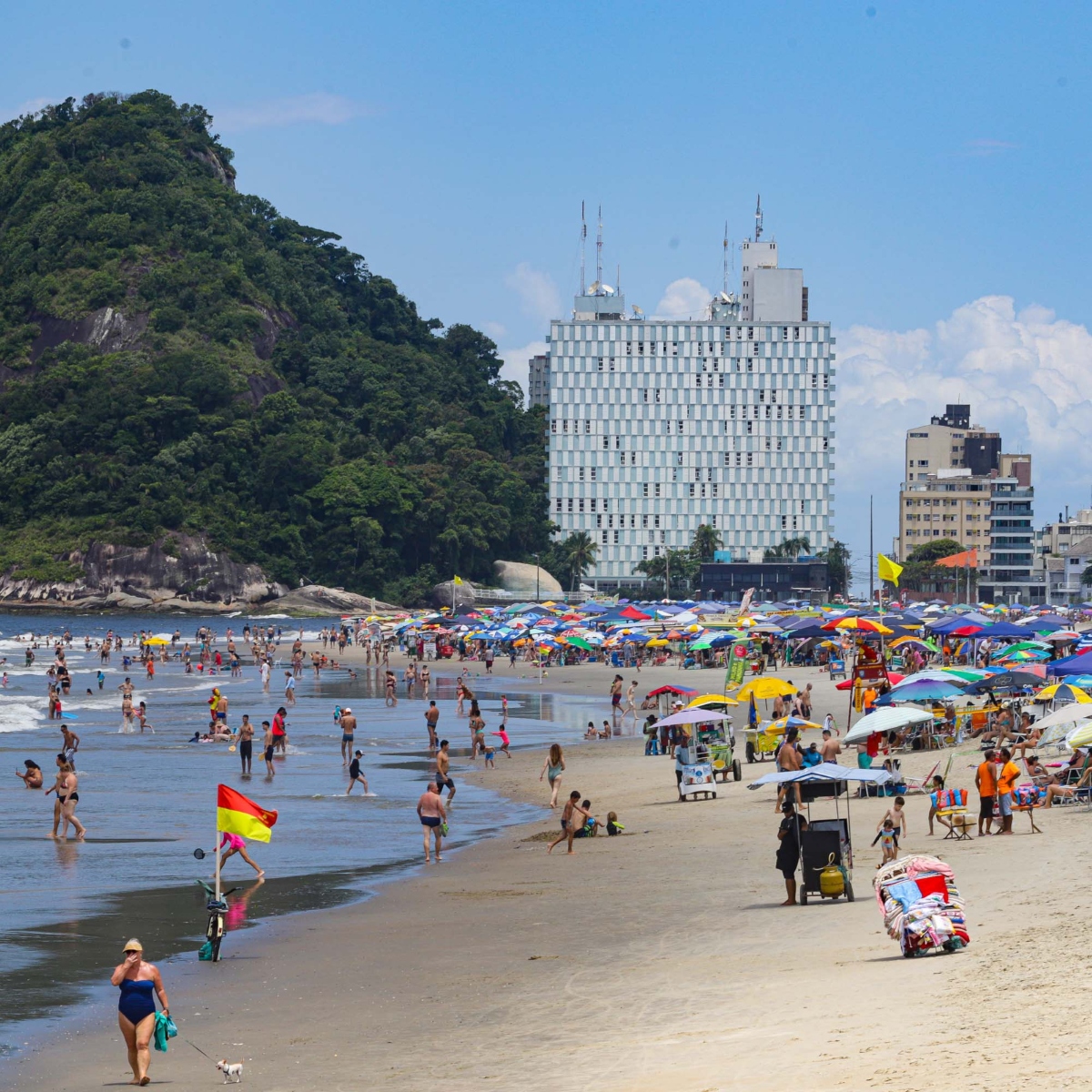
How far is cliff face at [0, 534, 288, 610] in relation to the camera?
13412 centimetres

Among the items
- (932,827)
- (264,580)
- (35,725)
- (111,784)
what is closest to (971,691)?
(932,827)

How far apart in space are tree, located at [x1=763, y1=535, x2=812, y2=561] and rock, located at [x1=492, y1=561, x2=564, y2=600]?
969 inches

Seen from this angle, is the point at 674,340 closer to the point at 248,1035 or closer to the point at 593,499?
the point at 593,499

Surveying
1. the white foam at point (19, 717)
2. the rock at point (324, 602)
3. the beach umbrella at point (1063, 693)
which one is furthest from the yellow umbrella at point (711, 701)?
the rock at point (324, 602)

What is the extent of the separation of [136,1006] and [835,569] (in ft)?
516

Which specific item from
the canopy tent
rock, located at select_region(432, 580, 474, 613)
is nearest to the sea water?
the canopy tent

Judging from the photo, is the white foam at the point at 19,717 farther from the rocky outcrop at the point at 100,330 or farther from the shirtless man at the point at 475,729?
the rocky outcrop at the point at 100,330

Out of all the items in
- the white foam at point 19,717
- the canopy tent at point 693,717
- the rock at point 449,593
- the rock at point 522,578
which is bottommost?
the white foam at point 19,717

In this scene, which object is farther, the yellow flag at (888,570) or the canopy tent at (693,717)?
the yellow flag at (888,570)

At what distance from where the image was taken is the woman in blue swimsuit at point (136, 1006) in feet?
33.5

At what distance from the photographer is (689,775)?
24625 mm

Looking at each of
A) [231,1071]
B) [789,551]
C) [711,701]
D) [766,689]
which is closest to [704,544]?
[789,551]

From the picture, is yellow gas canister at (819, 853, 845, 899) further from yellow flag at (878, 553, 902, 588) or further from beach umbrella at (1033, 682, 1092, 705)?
yellow flag at (878, 553, 902, 588)

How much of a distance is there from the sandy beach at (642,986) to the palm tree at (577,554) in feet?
453
